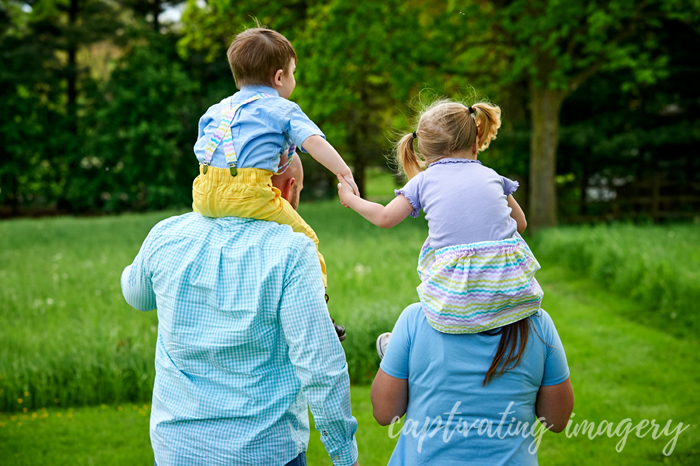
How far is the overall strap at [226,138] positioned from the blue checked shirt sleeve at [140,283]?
314mm

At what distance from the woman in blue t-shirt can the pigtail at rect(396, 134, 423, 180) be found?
0.57 metres

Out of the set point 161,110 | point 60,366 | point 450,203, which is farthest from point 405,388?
point 161,110

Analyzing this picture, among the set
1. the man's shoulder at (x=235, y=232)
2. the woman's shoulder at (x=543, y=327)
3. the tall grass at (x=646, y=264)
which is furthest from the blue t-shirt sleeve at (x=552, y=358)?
the tall grass at (x=646, y=264)

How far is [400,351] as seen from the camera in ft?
5.85

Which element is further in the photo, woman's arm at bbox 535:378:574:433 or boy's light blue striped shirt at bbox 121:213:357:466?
woman's arm at bbox 535:378:574:433

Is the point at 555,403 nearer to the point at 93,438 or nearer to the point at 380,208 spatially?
the point at 380,208

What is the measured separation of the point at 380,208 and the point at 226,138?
0.54 meters

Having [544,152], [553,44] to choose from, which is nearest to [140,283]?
[553,44]

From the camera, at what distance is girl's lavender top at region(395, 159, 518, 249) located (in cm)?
175

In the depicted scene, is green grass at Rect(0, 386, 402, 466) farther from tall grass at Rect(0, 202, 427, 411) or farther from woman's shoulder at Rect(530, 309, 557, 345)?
woman's shoulder at Rect(530, 309, 557, 345)

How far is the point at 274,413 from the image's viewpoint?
1633 mm

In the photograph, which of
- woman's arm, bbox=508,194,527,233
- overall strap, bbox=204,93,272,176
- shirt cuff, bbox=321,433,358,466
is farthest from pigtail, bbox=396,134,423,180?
shirt cuff, bbox=321,433,358,466

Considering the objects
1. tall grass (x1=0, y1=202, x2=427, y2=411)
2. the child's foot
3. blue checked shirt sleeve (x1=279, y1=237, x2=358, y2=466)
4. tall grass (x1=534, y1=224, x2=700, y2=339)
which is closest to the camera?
blue checked shirt sleeve (x1=279, y1=237, x2=358, y2=466)

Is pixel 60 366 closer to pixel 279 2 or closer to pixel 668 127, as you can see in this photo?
pixel 279 2
